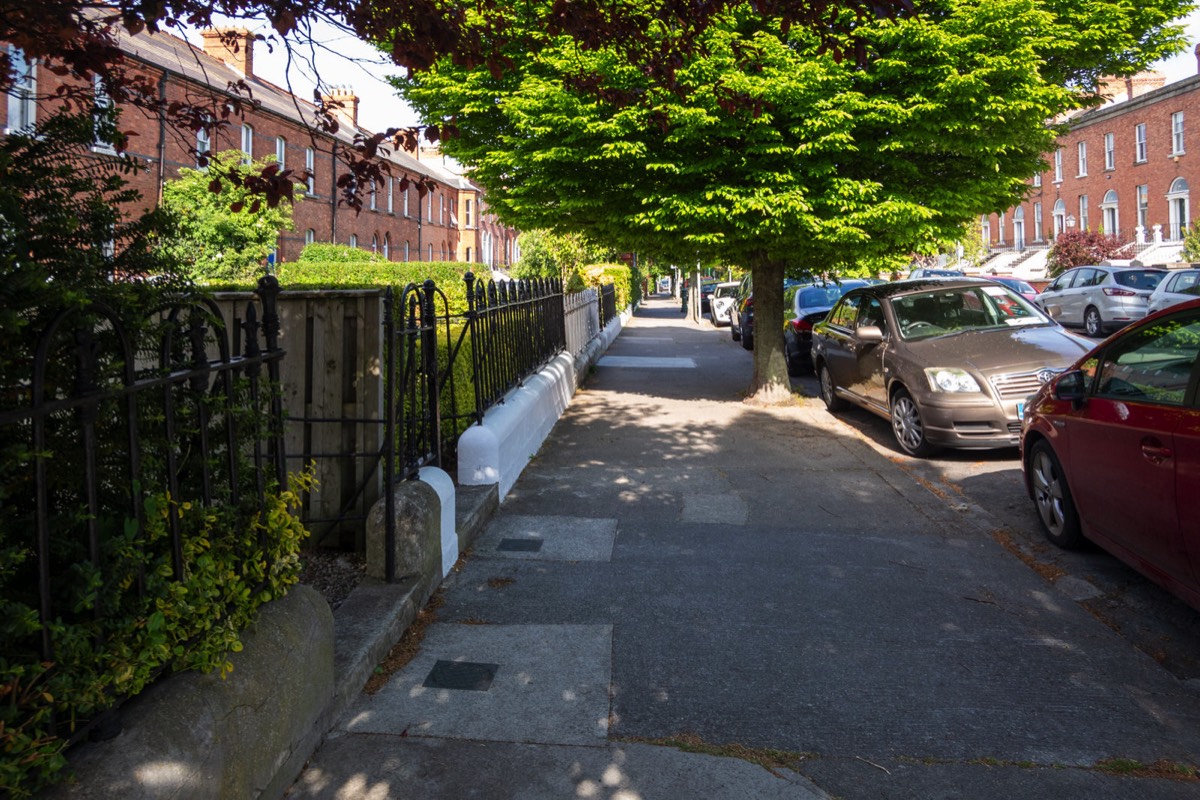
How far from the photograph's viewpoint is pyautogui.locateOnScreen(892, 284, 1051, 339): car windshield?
33.2 feet

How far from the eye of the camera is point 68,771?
225 centimetres

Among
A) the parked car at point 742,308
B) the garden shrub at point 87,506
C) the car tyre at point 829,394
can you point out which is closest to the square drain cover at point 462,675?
the garden shrub at point 87,506

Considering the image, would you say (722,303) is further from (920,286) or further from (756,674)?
(756,674)

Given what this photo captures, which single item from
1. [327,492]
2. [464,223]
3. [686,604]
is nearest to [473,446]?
[327,492]

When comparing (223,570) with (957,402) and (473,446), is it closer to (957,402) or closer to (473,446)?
(473,446)

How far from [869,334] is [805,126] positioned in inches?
89.9

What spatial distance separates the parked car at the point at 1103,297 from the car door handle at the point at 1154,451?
21087mm

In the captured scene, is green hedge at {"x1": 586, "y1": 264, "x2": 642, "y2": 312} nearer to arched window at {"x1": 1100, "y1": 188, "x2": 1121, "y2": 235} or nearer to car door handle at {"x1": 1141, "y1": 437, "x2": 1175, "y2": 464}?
car door handle at {"x1": 1141, "y1": 437, "x2": 1175, "y2": 464}

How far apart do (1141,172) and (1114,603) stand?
5441cm

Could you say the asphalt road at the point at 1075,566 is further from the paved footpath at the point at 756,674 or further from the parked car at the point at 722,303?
the parked car at the point at 722,303

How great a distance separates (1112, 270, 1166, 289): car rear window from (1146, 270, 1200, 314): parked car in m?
0.57

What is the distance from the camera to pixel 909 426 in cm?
945

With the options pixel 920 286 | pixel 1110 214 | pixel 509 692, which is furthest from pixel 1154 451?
pixel 1110 214

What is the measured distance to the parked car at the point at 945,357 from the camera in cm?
866
